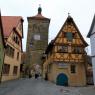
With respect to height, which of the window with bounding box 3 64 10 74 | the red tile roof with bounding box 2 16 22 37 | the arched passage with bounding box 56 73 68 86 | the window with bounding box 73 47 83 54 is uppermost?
the red tile roof with bounding box 2 16 22 37

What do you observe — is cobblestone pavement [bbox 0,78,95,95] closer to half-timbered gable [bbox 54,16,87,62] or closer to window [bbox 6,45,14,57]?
half-timbered gable [bbox 54,16,87,62]

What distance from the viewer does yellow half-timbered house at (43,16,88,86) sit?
86.1 ft

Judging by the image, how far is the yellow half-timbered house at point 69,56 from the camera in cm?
2625

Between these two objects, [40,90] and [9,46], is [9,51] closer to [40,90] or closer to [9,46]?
[9,46]

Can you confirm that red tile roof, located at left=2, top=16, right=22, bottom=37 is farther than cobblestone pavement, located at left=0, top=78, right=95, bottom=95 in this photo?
Yes

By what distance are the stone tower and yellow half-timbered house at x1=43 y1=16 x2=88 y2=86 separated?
26.9 m

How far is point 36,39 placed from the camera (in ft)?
186

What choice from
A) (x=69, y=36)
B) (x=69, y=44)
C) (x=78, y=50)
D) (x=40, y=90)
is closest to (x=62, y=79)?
(x=78, y=50)

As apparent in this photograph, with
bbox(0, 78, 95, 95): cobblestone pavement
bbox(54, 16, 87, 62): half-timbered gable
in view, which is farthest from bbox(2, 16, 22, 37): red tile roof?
bbox(0, 78, 95, 95): cobblestone pavement

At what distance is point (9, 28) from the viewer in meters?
28.7

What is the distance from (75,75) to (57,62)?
3.18 meters

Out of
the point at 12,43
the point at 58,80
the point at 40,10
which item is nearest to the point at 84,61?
the point at 58,80

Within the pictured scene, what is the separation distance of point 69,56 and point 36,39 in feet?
101

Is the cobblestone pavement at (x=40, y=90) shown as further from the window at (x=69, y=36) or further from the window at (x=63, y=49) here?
the window at (x=69, y=36)
